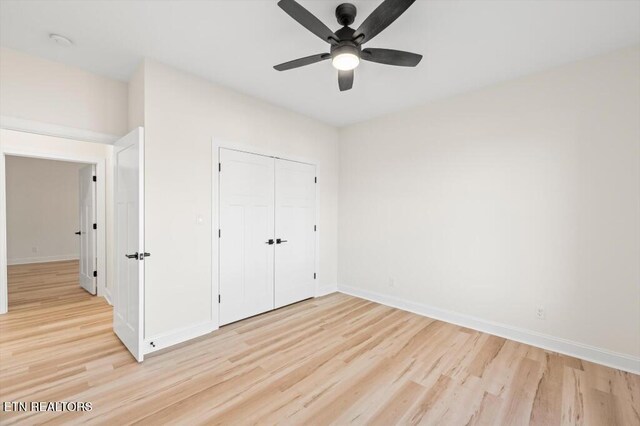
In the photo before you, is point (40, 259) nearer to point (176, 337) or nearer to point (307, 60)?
point (176, 337)

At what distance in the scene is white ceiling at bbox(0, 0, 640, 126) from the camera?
6.29 ft

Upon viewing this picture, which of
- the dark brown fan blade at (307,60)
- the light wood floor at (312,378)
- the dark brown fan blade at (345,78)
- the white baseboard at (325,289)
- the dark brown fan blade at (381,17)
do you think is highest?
the dark brown fan blade at (381,17)

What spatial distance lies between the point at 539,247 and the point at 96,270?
5902mm

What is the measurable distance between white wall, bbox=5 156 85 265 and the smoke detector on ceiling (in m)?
5.18

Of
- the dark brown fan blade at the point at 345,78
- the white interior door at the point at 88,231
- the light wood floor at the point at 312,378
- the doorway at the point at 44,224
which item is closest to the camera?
the light wood floor at the point at 312,378

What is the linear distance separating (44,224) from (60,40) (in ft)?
21.7

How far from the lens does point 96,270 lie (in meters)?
4.22

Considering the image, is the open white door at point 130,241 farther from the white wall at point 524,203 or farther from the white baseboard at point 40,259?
the white baseboard at point 40,259

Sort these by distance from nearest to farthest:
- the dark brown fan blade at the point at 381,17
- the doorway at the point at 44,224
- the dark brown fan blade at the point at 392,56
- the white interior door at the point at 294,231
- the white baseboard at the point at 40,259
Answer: the dark brown fan blade at the point at 381,17, the dark brown fan blade at the point at 392,56, the white interior door at the point at 294,231, the doorway at the point at 44,224, the white baseboard at the point at 40,259

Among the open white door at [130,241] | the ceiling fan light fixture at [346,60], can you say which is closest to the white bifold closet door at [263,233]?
the open white door at [130,241]

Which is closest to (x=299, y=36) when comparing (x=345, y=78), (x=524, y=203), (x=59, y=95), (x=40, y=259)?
(x=345, y=78)

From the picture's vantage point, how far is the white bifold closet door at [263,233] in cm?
319

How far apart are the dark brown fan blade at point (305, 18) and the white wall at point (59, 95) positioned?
2.43 m

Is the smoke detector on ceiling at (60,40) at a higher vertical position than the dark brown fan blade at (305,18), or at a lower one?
higher
